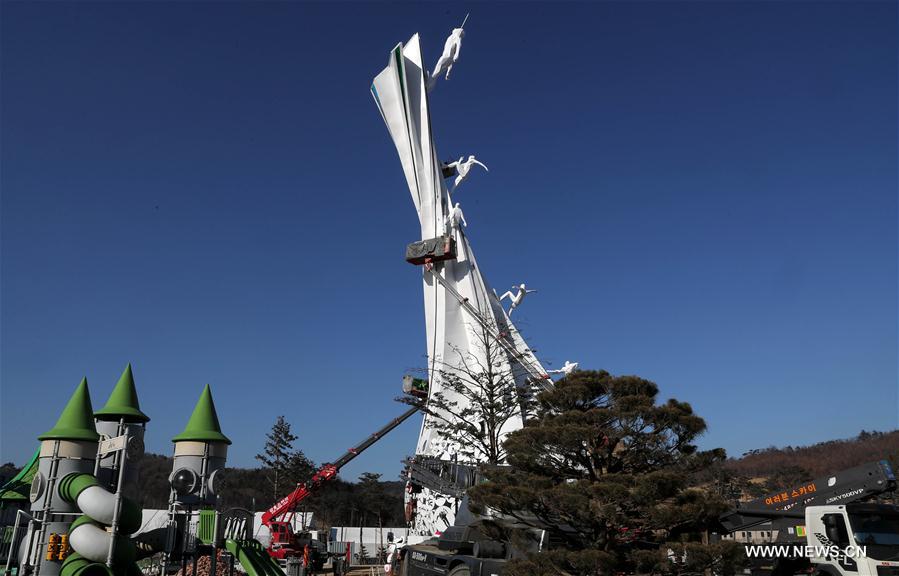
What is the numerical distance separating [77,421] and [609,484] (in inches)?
393

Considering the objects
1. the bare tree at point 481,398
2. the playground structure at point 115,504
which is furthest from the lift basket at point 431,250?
the playground structure at point 115,504

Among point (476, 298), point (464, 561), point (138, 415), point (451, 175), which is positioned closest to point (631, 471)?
point (464, 561)

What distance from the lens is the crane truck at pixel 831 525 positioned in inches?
324

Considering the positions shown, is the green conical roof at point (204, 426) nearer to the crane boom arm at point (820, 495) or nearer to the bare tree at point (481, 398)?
the bare tree at point (481, 398)

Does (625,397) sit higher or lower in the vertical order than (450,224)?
lower

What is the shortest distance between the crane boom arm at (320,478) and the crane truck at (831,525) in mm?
16636

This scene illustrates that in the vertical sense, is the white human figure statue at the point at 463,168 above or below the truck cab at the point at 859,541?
above

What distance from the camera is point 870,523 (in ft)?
27.5

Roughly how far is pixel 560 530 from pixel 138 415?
9467mm

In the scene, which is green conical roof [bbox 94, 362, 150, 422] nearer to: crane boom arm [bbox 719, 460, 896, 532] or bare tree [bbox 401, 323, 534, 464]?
bare tree [bbox 401, 323, 534, 464]

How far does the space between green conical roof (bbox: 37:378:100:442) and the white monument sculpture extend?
1504 centimetres

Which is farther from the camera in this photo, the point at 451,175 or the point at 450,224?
the point at 451,175

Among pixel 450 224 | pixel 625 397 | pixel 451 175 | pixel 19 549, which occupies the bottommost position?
pixel 19 549

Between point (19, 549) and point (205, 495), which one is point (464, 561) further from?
point (19, 549)
